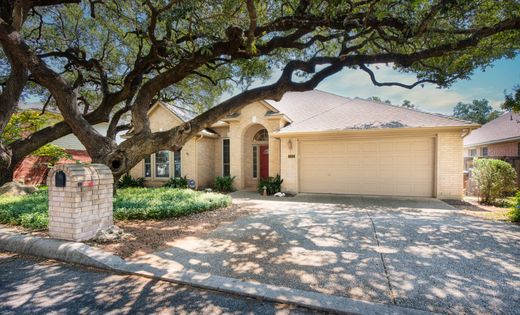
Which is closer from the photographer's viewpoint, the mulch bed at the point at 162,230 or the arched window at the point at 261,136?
the mulch bed at the point at 162,230

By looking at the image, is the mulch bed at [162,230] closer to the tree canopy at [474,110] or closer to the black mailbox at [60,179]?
the black mailbox at [60,179]

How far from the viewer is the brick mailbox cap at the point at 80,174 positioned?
470 centimetres

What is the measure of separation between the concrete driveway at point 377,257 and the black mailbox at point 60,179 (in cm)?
220

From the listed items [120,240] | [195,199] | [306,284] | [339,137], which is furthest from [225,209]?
[339,137]

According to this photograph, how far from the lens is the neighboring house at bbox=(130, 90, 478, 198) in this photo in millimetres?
10242

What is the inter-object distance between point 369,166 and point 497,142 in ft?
40.3

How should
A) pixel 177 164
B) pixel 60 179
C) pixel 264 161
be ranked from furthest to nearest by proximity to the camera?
pixel 177 164, pixel 264 161, pixel 60 179

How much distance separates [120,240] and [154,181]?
34.4ft

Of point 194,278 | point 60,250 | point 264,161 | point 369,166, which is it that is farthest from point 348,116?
point 60,250

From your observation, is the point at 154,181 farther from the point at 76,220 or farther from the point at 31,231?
the point at 76,220

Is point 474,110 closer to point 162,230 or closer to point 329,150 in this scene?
point 329,150

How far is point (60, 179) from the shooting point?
189 inches

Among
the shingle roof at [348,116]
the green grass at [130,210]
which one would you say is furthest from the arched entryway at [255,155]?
the green grass at [130,210]

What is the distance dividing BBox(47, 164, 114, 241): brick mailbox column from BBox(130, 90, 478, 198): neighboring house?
26.8 ft
